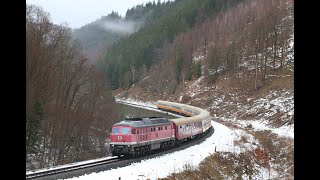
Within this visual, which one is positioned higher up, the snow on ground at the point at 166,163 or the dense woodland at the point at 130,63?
the dense woodland at the point at 130,63

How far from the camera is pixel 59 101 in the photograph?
44719 mm

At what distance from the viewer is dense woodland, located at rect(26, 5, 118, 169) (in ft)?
111

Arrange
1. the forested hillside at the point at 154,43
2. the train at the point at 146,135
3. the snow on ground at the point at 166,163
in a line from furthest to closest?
1. the forested hillside at the point at 154,43
2. the train at the point at 146,135
3. the snow on ground at the point at 166,163

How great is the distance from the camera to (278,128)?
46375mm

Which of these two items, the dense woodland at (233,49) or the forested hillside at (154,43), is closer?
the dense woodland at (233,49)

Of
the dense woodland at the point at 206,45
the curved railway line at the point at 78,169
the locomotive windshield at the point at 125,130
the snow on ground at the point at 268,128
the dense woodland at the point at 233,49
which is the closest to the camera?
the curved railway line at the point at 78,169

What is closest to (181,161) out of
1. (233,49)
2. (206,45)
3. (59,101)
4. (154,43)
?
(59,101)

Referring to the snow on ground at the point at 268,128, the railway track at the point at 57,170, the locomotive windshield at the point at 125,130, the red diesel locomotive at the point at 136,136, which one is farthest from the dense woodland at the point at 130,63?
the snow on ground at the point at 268,128

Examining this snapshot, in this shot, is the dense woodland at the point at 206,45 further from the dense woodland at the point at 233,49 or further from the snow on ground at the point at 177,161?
the snow on ground at the point at 177,161

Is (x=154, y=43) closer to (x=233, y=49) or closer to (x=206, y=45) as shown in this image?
(x=206, y=45)

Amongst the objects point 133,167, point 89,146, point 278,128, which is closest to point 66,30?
point 89,146

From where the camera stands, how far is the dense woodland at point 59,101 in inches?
1335

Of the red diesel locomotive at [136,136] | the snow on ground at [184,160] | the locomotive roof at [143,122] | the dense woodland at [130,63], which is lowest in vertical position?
the snow on ground at [184,160]

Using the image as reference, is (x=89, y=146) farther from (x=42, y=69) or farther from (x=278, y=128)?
(x=278, y=128)
